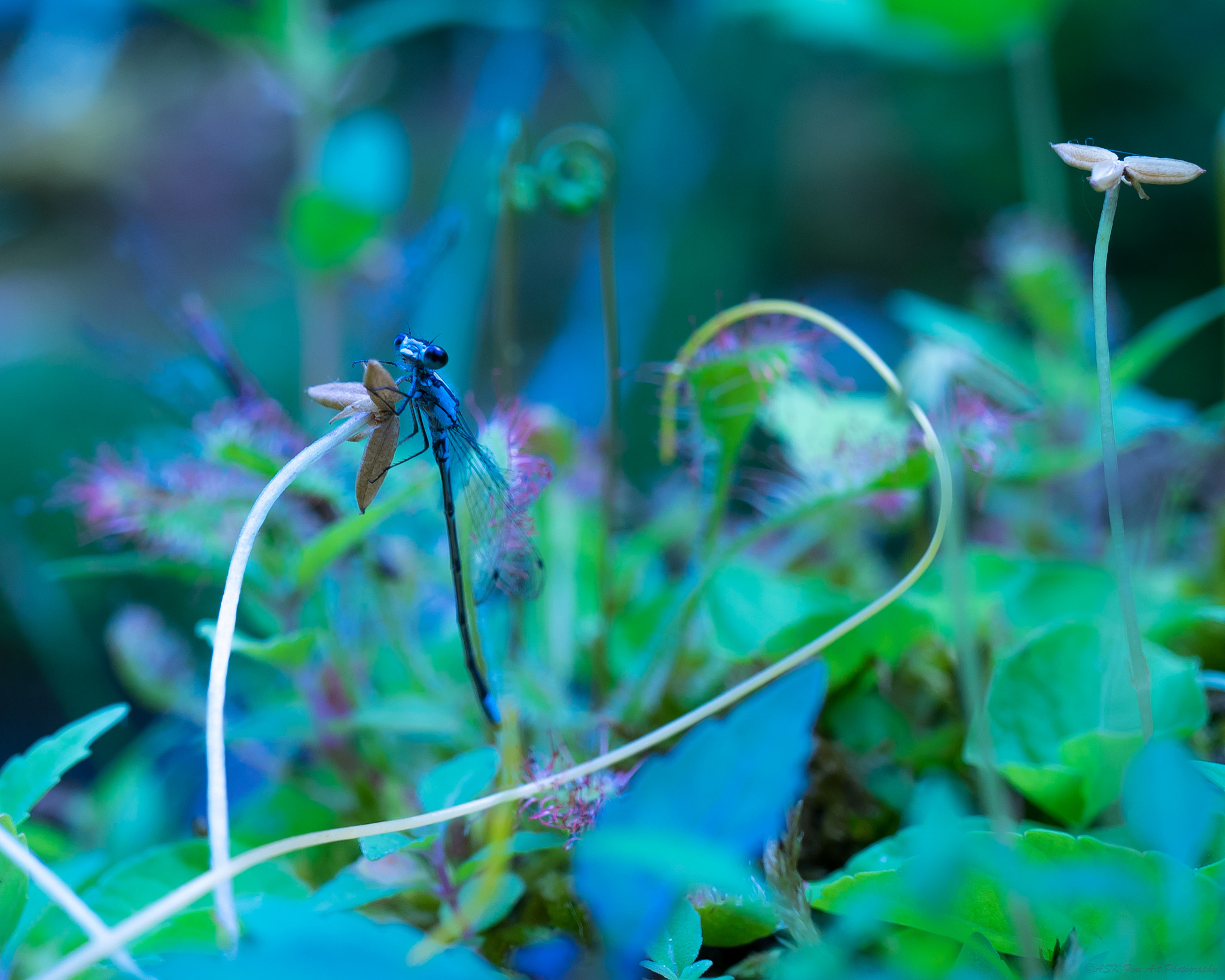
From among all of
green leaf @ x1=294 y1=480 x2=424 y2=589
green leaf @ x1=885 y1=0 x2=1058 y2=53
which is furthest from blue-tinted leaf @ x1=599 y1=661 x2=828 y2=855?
green leaf @ x1=885 y1=0 x2=1058 y2=53

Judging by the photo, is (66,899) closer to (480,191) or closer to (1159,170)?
(1159,170)

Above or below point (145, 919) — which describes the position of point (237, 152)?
above

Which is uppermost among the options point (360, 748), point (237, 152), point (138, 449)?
point (237, 152)

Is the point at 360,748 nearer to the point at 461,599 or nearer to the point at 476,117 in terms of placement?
the point at 461,599

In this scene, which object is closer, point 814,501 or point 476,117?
point 814,501

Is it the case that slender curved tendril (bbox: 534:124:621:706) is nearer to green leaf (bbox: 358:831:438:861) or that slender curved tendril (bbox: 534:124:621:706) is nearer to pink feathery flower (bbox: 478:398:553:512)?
pink feathery flower (bbox: 478:398:553:512)

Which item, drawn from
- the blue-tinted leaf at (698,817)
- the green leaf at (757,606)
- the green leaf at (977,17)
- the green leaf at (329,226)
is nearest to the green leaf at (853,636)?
the green leaf at (757,606)

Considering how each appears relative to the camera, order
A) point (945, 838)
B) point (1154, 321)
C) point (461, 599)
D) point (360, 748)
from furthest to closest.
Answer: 1. point (1154, 321)
2. point (360, 748)
3. point (461, 599)
4. point (945, 838)

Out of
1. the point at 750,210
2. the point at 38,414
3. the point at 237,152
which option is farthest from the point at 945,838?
the point at 237,152
